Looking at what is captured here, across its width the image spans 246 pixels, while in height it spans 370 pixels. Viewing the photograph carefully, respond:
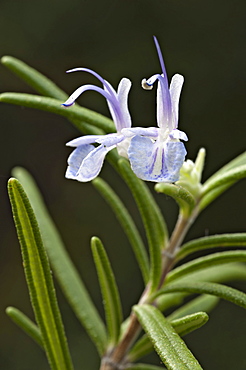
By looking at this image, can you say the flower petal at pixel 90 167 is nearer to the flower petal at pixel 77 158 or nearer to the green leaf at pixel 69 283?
the flower petal at pixel 77 158

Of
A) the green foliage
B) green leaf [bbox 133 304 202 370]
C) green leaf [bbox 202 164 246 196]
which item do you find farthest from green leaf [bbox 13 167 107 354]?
green leaf [bbox 202 164 246 196]

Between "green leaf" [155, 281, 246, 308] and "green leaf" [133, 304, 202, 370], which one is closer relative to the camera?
"green leaf" [133, 304, 202, 370]

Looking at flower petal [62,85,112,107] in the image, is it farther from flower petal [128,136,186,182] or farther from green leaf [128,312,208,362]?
green leaf [128,312,208,362]

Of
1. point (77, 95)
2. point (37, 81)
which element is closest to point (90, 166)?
point (77, 95)

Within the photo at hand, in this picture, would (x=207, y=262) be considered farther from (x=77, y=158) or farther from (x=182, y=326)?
(x=77, y=158)

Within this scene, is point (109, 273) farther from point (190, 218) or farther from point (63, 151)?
point (63, 151)

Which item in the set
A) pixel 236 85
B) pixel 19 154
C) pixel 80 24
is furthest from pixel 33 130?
pixel 236 85
